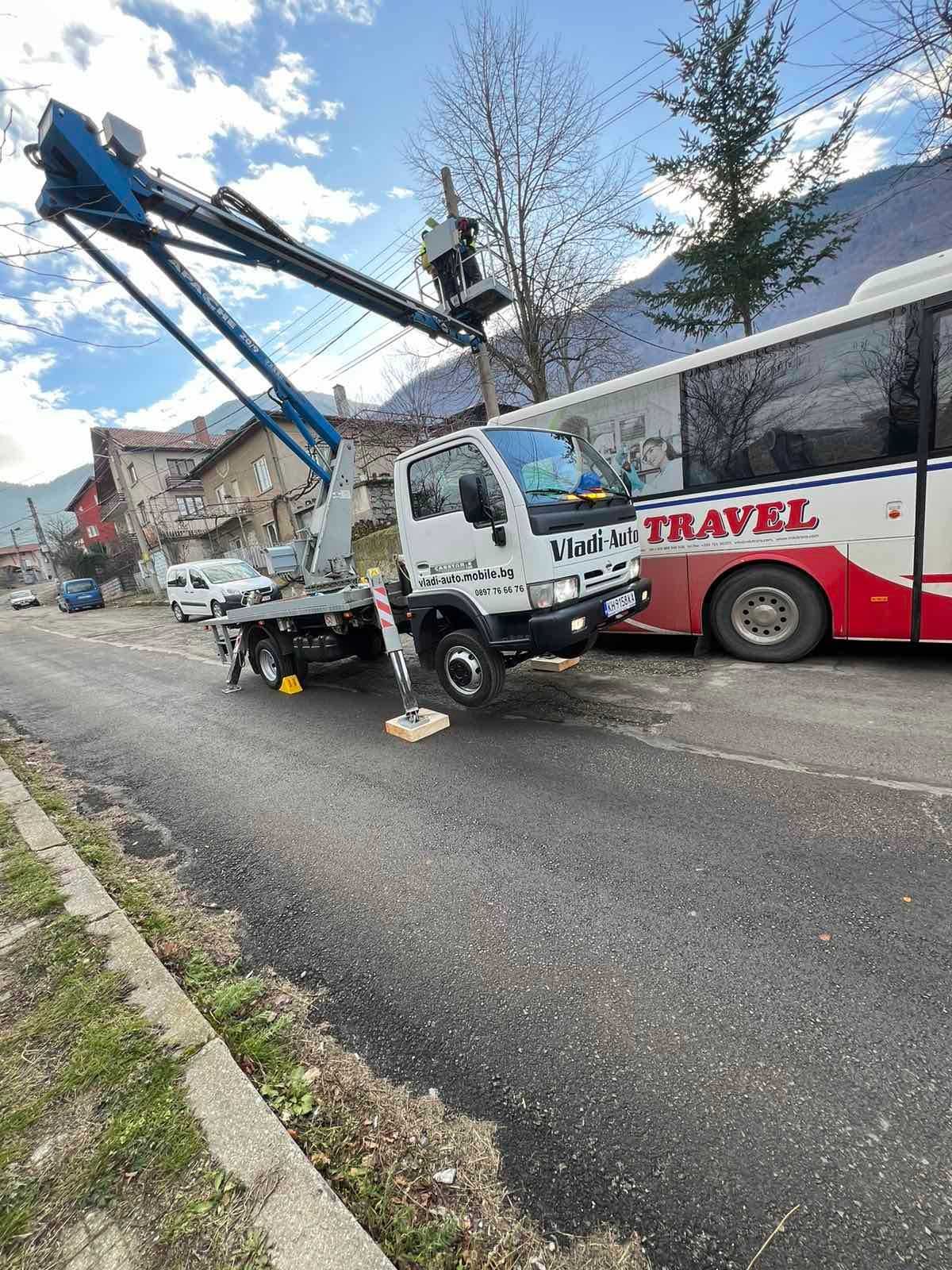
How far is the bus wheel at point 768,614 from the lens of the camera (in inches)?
199

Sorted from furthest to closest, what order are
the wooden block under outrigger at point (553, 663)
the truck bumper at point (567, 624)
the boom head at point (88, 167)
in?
the wooden block under outrigger at point (553, 663)
the boom head at point (88, 167)
the truck bumper at point (567, 624)

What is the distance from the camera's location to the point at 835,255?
11641mm

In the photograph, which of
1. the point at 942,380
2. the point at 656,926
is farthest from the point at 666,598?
the point at 656,926

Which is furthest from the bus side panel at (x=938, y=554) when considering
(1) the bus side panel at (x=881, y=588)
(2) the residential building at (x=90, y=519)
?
(2) the residential building at (x=90, y=519)

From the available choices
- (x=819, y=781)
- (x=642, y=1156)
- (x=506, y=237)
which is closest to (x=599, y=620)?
(x=819, y=781)

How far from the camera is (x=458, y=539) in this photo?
4633 millimetres

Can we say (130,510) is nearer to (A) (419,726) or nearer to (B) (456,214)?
(B) (456,214)

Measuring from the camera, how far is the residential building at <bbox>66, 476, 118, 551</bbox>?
47156 millimetres

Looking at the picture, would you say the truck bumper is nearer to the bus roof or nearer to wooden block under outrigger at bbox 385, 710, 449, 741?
wooden block under outrigger at bbox 385, 710, 449, 741

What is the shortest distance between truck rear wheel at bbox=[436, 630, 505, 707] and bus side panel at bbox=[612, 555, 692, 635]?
1887 millimetres

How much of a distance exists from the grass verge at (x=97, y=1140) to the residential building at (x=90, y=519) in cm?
5155

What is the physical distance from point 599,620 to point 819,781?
1.92 meters

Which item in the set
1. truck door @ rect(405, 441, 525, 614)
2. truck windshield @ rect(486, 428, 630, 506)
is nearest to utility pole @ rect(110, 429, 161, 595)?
truck door @ rect(405, 441, 525, 614)

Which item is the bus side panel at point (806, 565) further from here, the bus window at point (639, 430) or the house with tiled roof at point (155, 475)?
the house with tiled roof at point (155, 475)
